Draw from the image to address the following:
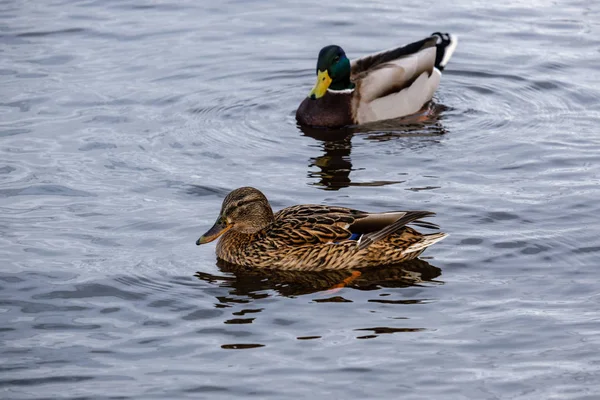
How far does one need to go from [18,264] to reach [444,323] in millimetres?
3376

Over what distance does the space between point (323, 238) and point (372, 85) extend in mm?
5037

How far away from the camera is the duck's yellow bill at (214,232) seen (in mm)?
9533

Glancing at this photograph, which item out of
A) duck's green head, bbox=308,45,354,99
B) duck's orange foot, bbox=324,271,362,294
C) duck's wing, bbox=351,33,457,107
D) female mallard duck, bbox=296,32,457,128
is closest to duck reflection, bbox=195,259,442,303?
duck's orange foot, bbox=324,271,362,294

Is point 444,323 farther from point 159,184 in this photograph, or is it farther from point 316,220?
point 159,184

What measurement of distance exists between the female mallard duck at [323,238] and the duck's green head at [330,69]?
4313 millimetres

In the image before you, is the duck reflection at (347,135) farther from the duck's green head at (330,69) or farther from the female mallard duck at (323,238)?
the female mallard duck at (323,238)

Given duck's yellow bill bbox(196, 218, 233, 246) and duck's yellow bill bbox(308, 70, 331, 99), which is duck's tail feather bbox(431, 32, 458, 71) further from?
duck's yellow bill bbox(196, 218, 233, 246)

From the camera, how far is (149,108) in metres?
13.6

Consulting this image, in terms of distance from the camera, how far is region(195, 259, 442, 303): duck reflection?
9.11 m

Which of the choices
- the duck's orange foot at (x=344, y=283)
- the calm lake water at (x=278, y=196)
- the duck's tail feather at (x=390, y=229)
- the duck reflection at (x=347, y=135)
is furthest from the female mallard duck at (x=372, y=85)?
the duck's orange foot at (x=344, y=283)

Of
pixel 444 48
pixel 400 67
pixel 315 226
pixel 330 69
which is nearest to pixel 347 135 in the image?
pixel 330 69

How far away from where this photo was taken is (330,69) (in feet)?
45.8

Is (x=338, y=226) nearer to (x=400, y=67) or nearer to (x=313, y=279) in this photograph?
(x=313, y=279)

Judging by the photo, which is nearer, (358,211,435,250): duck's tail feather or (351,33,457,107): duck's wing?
(358,211,435,250): duck's tail feather
